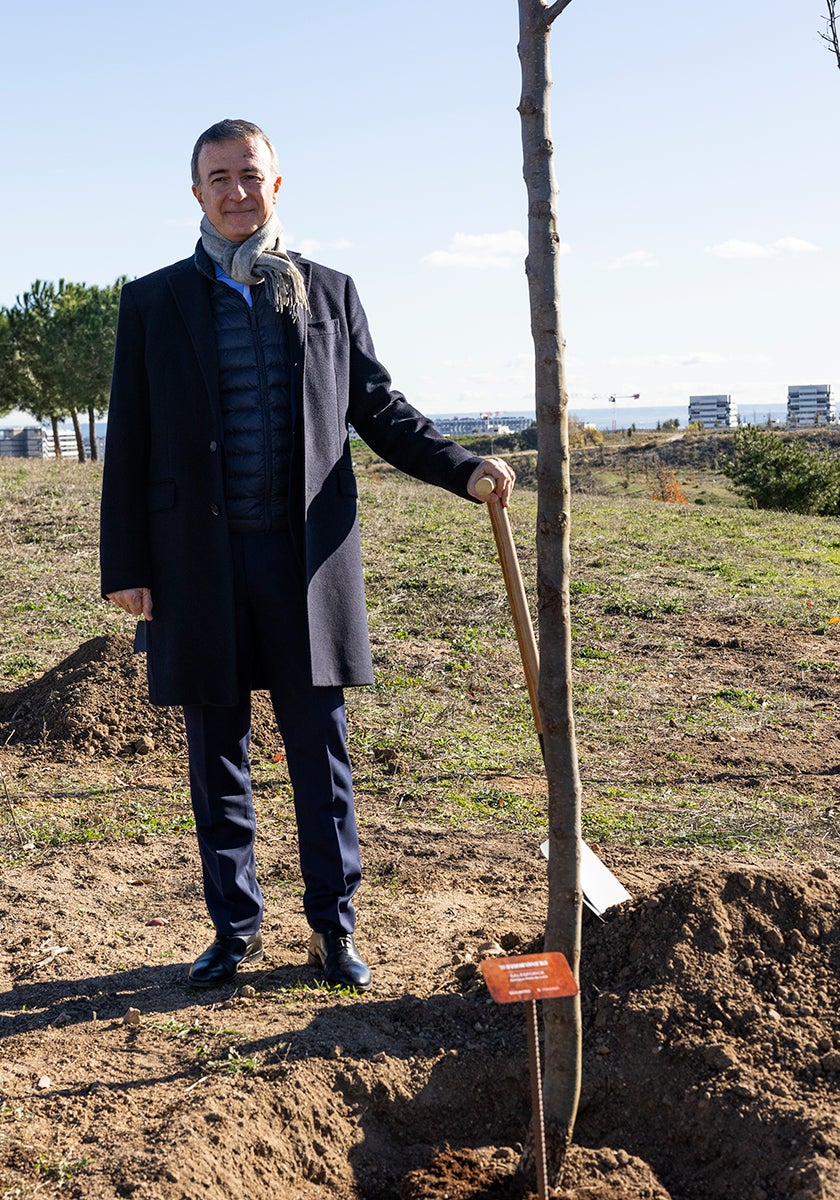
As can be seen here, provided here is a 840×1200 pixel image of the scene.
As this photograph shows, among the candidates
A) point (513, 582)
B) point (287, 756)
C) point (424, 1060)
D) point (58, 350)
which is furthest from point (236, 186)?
point (58, 350)

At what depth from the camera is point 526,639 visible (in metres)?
3.13

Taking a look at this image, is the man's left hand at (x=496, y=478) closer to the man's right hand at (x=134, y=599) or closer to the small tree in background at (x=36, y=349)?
the man's right hand at (x=134, y=599)

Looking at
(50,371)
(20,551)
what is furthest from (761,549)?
(50,371)

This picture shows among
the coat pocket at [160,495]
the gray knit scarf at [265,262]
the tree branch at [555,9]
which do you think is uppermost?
the tree branch at [555,9]

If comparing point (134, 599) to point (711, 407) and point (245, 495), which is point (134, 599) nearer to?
point (245, 495)

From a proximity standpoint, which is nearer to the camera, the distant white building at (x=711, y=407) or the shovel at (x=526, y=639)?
the shovel at (x=526, y=639)

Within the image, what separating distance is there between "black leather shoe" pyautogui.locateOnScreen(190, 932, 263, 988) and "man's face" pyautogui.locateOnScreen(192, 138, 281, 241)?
2.01 m

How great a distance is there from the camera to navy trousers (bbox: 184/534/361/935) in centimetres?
334

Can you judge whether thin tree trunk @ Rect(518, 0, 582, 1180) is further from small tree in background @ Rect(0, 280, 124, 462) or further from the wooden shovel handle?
small tree in background @ Rect(0, 280, 124, 462)

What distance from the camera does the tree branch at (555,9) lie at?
7.70 feet

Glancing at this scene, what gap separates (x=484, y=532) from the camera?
11578mm

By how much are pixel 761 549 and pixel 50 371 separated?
33.6 m

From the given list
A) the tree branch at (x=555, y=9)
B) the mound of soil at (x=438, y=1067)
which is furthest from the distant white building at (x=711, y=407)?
the tree branch at (x=555, y=9)

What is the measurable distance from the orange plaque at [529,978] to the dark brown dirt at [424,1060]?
585 millimetres
